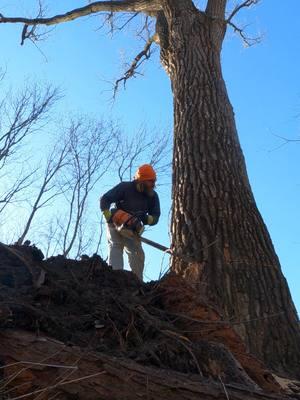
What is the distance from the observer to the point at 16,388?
86.1 inches

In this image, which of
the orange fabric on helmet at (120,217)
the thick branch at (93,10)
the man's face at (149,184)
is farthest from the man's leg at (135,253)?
the thick branch at (93,10)

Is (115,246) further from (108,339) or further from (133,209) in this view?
(108,339)

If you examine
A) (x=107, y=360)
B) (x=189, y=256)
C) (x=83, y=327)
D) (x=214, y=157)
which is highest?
(x=214, y=157)

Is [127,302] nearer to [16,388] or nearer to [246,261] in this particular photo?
[16,388]

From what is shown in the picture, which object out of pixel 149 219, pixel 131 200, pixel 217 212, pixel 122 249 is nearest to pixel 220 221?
pixel 217 212

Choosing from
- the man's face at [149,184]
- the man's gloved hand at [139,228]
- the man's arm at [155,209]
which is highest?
the man's face at [149,184]

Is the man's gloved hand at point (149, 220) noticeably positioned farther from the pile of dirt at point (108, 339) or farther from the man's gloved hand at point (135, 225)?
the pile of dirt at point (108, 339)

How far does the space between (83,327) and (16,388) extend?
51 cm

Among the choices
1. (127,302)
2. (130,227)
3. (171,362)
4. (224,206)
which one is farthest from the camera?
(130,227)

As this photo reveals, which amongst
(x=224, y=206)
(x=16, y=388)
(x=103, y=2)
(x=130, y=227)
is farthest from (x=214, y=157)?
(x=103, y=2)

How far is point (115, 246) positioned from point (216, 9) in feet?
12.9

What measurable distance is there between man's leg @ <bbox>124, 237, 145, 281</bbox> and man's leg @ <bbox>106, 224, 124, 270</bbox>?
7 cm

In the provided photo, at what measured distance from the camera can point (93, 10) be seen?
8.62 m

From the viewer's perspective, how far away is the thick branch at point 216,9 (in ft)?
24.3
